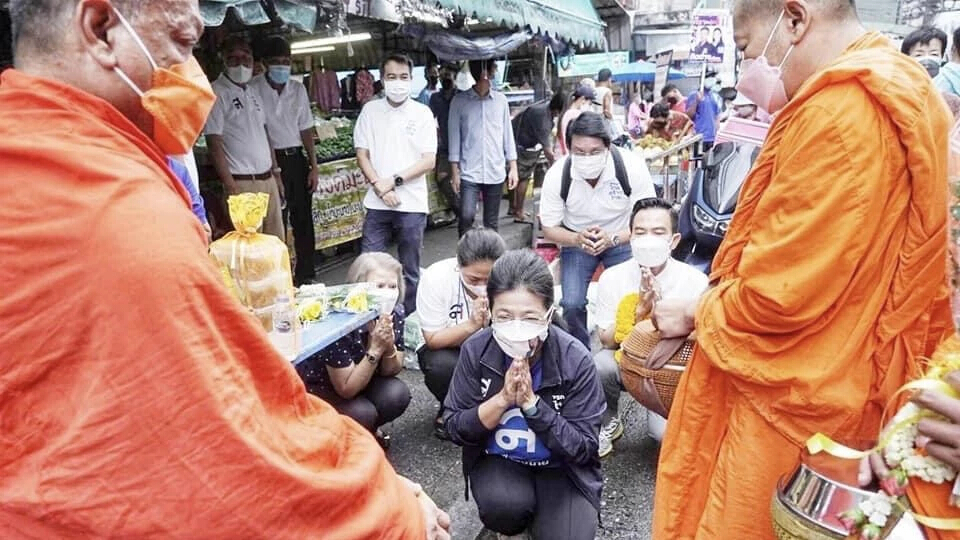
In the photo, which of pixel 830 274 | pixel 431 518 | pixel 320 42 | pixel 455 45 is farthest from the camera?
pixel 320 42

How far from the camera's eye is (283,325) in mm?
2514

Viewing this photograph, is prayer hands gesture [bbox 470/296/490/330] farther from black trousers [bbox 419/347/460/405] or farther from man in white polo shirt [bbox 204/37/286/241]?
man in white polo shirt [bbox 204/37/286/241]

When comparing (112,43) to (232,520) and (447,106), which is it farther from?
(447,106)

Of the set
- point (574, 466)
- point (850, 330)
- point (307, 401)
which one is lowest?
point (574, 466)

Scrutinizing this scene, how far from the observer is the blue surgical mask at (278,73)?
5930mm

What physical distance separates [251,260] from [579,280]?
2419 mm

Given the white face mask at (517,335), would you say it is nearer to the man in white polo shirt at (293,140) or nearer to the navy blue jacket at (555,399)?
the navy blue jacket at (555,399)

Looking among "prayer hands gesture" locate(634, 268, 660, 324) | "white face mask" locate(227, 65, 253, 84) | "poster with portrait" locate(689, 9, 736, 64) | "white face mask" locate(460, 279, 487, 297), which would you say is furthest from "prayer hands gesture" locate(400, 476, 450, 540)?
"poster with portrait" locate(689, 9, 736, 64)

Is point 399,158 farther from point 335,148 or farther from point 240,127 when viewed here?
point 335,148

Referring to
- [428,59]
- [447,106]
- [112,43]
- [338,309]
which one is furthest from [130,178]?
[428,59]

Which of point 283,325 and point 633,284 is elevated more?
point 283,325

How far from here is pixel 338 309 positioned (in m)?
3.13

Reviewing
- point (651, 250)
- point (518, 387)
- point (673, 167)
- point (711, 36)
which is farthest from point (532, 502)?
point (711, 36)

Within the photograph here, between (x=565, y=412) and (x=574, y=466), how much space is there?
197 millimetres
